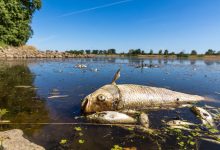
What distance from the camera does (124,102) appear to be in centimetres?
780

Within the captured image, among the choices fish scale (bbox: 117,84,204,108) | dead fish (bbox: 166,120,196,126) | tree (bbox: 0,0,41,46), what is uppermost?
tree (bbox: 0,0,41,46)

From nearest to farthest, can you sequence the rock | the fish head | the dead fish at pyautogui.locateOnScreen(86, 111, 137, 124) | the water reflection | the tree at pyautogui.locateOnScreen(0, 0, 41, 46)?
the rock, the water reflection, the dead fish at pyautogui.locateOnScreen(86, 111, 137, 124), the fish head, the tree at pyautogui.locateOnScreen(0, 0, 41, 46)

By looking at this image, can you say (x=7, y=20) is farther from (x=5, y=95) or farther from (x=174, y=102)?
(x=174, y=102)

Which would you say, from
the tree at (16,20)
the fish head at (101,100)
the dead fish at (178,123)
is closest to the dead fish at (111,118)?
the fish head at (101,100)

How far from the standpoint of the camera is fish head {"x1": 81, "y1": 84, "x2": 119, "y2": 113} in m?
6.97

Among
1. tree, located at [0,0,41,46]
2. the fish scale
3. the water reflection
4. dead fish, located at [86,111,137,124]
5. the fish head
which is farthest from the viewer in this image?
tree, located at [0,0,41,46]

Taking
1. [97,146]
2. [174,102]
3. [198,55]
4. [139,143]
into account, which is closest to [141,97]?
[174,102]

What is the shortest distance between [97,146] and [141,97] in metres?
4.11

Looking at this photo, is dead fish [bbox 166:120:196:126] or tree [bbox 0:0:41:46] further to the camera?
tree [bbox 0:0:41:46]

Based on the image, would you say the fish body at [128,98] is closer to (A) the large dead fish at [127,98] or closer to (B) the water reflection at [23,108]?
(A) the large dead fish at [127,98]

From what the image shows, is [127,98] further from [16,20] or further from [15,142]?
[16,20]

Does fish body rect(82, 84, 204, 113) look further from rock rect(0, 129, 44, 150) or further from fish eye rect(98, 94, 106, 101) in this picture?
rock rect(0, 129, 44, 150)

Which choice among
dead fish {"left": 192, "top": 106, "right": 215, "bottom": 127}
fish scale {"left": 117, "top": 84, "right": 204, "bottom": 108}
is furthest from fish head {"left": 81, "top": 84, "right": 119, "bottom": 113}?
dead fish {"left": 192, "top": 106, "right": 215, "bottom": 127}

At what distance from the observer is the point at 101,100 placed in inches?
279
